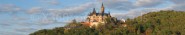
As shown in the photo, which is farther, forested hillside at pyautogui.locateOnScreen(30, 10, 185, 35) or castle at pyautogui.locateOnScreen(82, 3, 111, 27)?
castle at pyautogui.locateOnScreen(82, 3, 111, 27)

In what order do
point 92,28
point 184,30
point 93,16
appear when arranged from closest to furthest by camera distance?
point 184,30 → point 92,28 → point 93,16

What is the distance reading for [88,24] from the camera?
345ft

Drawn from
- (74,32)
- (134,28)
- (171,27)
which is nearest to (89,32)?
(74,32)

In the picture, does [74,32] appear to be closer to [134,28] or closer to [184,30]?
[134,28]

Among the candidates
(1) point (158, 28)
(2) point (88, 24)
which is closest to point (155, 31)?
(1) point (158, 28)

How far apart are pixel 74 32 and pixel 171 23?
20.0 m

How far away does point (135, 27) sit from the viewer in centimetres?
9681

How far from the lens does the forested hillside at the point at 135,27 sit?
9512 cm

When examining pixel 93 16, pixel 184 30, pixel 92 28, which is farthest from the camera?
pixel 93 16

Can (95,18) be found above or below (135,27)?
above

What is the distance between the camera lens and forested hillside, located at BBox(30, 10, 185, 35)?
95125 mm

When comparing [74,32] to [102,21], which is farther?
[102,21]

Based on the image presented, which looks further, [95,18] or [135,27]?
[95,18]

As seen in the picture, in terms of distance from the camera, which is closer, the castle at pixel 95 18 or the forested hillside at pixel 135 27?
the forested hillside at pixel 135 27
